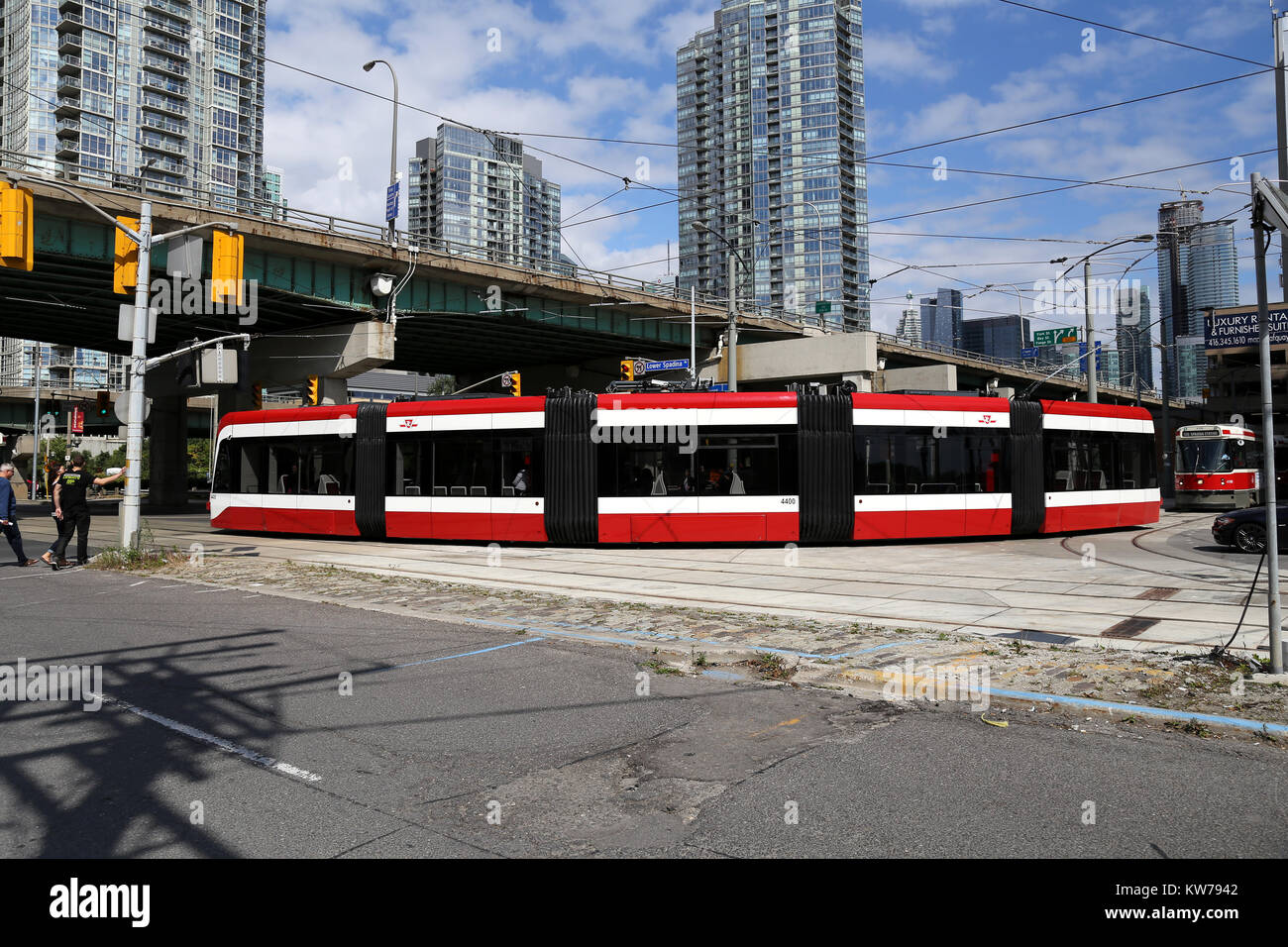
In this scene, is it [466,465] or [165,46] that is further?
[165,46]

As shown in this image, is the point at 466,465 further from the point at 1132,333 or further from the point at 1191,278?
the point at 1191,278

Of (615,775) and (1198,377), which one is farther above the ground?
(1198,377)

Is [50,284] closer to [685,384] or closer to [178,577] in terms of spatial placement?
[178,577]

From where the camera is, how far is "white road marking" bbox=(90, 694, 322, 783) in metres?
4.58

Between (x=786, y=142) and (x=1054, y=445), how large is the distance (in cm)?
12966

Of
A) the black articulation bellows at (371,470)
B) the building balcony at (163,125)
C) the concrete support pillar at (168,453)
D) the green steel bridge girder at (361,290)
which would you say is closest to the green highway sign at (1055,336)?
the green steel bridge girder at (361,290)

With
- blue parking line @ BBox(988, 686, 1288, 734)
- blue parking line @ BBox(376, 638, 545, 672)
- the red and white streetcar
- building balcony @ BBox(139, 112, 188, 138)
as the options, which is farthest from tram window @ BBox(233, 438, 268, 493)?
building balcony @ BBox(139, 112, 188, 138)

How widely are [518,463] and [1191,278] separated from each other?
9202 cm

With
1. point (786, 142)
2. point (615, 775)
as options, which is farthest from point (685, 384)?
point (786, 142)

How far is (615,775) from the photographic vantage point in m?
4.61

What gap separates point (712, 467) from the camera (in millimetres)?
18109

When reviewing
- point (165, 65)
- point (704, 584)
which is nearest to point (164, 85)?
point (165, 65)

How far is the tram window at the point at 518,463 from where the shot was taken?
1862 cm
